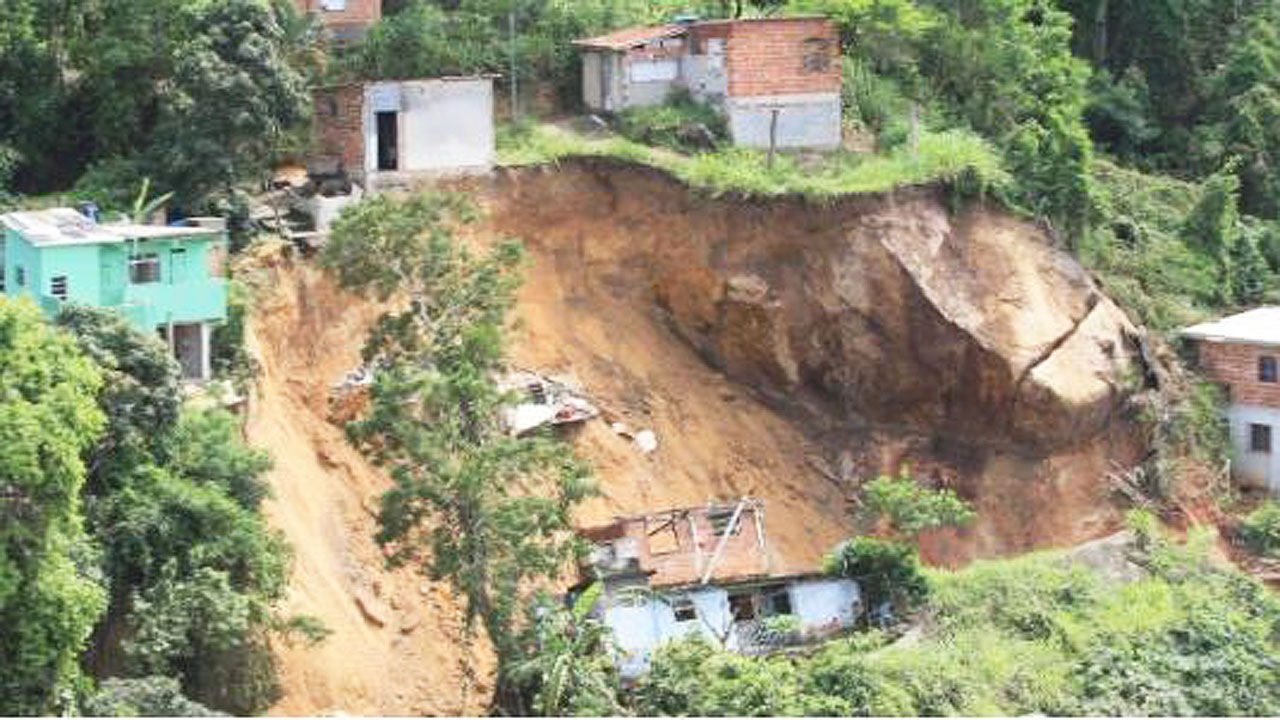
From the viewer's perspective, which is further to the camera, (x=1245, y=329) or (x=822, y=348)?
(x=1245, y=329)

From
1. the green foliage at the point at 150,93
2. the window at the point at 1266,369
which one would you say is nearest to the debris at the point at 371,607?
the green foliage at the point at 150,93

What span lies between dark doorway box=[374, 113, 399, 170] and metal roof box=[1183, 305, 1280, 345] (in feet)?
36.6

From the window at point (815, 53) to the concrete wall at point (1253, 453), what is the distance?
7230 millimetres

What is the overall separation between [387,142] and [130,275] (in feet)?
18.9

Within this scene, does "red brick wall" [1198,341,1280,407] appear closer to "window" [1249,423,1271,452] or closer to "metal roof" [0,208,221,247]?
"window" [1249,423,1271,452]

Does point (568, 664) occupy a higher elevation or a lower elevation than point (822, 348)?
lower

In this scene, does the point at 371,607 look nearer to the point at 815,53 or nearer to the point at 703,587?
the point at 703,587

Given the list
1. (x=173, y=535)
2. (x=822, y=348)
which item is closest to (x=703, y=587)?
(x=822, y=348)

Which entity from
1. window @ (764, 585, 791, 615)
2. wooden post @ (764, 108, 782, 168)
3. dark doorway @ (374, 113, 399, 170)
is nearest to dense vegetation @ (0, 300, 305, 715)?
window @ (764, 585, 791, 615)

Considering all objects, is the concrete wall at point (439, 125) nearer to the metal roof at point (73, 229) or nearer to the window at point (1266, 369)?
the metal roof at point (73, 229)

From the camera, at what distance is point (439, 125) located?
3831 cm

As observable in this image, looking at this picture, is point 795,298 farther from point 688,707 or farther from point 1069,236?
point 688,707

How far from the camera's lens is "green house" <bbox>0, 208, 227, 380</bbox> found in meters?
32.9

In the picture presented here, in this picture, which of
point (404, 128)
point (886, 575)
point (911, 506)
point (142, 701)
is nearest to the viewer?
point (142, 701)
